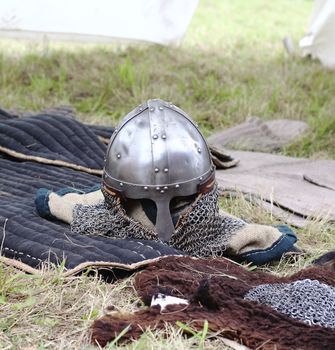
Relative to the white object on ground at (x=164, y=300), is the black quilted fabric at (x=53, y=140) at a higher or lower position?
lower

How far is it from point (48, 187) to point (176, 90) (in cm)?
243

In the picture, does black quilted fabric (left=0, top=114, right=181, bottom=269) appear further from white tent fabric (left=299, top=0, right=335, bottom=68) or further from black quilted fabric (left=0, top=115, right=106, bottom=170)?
white tent fabric (left=299, top=0, right=335, bottom=68)

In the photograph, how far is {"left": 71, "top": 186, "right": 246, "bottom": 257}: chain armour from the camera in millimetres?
3064

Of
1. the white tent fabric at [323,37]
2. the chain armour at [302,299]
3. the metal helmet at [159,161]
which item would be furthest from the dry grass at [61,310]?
the white tent fabric at [323,37]

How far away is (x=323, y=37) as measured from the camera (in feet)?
24.1

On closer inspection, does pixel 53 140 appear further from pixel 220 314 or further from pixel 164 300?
pixel 220 314

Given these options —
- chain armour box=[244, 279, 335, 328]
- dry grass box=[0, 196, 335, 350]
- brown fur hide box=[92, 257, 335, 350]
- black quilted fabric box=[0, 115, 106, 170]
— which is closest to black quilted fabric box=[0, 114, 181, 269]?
black quilted fabric box=[0, 115, 106, 170]

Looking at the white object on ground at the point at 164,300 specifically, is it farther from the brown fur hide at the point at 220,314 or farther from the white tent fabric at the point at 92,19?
the white tent fabric at the point at 92,19

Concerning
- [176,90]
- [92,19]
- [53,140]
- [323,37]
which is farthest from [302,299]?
[323,37]

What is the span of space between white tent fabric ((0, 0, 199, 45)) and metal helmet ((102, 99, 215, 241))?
11.5ft

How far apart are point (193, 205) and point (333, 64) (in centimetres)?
437

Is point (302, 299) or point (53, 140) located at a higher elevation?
point (302, 299)

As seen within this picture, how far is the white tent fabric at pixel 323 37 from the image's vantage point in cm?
720

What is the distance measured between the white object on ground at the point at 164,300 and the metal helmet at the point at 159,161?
571 mm
